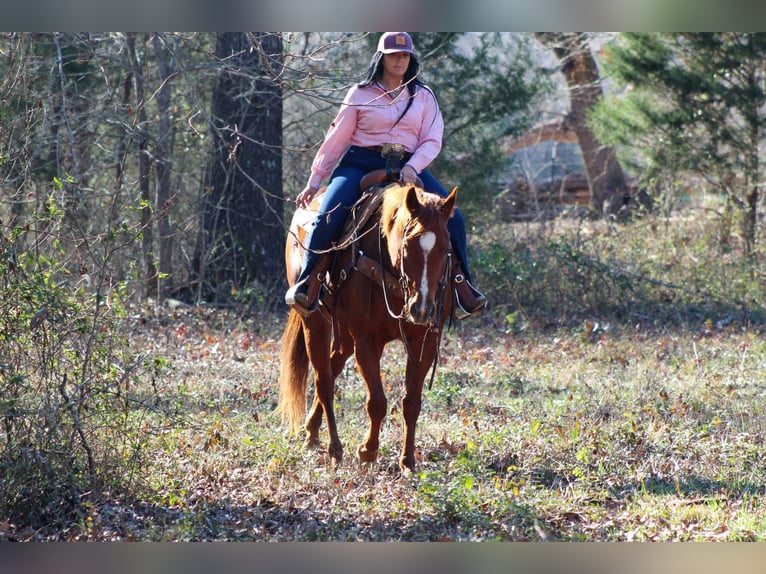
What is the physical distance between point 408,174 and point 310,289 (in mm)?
1121

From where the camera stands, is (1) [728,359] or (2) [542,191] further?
(2) [542,191]

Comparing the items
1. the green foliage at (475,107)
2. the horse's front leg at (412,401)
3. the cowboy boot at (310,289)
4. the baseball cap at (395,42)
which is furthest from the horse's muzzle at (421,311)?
the green foliage at (475,107)

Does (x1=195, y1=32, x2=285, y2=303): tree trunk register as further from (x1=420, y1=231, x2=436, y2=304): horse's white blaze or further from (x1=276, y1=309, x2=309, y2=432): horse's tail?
(x1=420, y1=231, x2=436, y2=304): horse's white blaze

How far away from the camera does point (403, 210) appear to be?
6.59 metres

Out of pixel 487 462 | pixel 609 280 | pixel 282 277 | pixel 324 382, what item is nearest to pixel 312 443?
pixel 324 382

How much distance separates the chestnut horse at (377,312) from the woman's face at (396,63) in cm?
89

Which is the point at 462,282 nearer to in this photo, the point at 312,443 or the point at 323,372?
the point at 323,372

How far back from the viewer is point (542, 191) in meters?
23.6

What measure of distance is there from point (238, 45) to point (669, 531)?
379 inches

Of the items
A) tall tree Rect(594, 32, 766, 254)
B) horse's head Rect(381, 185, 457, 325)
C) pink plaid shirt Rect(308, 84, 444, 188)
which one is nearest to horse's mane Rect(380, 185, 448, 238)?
horse's head Rect(381, 185, 457, 325)

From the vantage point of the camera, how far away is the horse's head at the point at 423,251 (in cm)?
628

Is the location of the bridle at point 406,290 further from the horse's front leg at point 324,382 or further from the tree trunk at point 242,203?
the tree trunk at point 242,203

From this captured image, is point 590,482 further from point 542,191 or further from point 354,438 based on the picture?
point 542,191

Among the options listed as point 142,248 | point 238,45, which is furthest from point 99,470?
point 238,45
